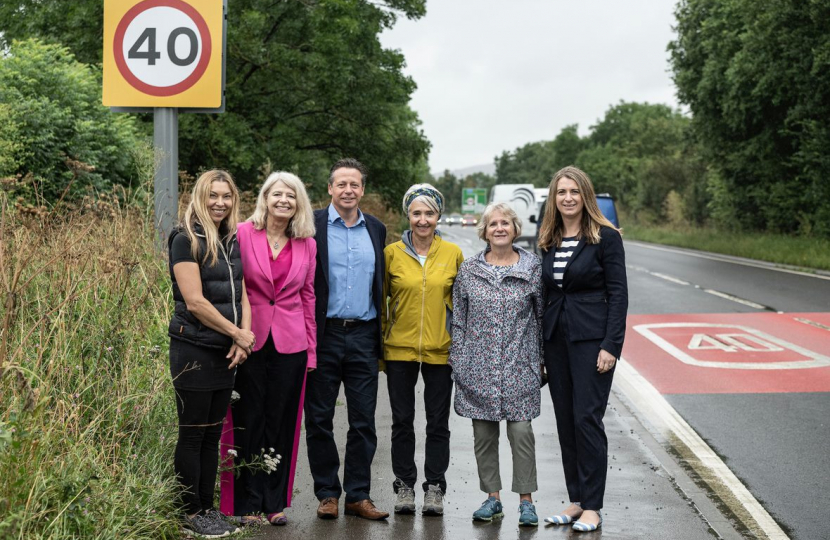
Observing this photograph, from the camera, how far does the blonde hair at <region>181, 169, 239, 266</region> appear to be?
193 inches

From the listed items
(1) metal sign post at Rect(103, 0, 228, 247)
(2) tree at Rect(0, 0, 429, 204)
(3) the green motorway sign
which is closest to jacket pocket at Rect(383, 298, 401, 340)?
(1) metal sign post at Rect(103, 0, 228, 247)

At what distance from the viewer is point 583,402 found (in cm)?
556

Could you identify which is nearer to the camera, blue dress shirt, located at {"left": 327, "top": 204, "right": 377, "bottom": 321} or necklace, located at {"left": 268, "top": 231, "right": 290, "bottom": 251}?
necklace, located at {"left": 268, "top": 231, "right": 290, "bottom": 251}

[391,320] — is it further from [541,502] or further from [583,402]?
[541,502]

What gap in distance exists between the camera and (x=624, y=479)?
6355 millimetres

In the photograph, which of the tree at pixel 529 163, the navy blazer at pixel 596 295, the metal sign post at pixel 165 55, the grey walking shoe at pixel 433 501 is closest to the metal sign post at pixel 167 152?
the metal sign post at pixel 165 55

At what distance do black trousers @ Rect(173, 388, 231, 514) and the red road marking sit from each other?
5.58m

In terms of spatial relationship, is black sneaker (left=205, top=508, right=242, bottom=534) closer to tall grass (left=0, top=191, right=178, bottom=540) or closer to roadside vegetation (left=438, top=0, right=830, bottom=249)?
tall grass (left=0, top=191, right=178, bottom=540)

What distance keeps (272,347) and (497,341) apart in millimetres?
1231

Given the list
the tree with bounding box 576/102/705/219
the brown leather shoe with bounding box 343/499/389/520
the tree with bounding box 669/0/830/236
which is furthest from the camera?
the tree with bounding box 576/102/705/219

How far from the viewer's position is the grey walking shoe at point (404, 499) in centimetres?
559

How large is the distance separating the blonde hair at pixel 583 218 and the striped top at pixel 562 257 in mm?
40

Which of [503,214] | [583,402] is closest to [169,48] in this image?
[503,214]

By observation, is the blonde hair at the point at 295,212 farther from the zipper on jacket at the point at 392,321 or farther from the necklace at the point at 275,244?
the zipper on jacket at the point at 392,321
